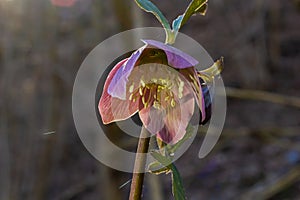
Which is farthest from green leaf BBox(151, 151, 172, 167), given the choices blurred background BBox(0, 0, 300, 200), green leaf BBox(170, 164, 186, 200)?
blurred background BBox(0, 0, 300, 200)

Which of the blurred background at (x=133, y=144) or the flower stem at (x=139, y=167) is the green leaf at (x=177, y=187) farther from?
the blurred background at (x=133, y=144)

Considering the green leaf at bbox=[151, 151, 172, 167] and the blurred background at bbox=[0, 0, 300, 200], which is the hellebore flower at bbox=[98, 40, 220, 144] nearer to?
the green leaf at bbox=[151, 151, 172, 167]

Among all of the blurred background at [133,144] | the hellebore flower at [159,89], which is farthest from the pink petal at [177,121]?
the blurred background at [133,144]

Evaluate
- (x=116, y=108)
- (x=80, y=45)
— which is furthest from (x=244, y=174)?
(x=116, y=108)

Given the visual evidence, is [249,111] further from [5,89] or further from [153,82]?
[153,82]

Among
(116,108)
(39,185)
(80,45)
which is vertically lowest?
(39,185)

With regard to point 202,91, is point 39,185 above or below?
below

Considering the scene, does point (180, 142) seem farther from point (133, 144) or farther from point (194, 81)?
point (133, 144)
